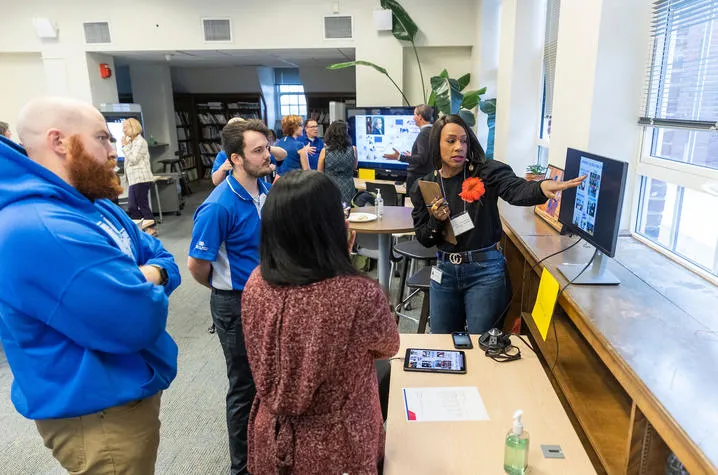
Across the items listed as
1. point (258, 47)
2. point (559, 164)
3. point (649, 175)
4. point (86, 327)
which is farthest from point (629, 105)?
point (258, 47)

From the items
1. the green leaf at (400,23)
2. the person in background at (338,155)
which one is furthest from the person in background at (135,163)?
the green leaf at (400,23)

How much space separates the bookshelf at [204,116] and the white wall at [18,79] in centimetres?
373

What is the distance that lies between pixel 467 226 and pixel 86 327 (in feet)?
4.67

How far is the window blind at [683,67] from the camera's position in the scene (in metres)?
1.83

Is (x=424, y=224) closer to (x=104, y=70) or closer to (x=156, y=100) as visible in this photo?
(x=104, y=70)

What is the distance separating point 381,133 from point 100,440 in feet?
15.9

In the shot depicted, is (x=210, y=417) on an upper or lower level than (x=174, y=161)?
lower

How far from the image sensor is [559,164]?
2.74m

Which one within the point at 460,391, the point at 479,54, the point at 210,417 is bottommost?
the point at 210,417

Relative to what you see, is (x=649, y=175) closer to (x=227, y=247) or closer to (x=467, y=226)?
(x=467, y=226)

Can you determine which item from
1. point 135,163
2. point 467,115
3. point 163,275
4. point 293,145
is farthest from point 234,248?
point 135,163

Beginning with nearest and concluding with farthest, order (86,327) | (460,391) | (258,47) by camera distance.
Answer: (86,327) → (460,391) → (258,47)

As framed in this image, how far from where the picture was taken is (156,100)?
29.3 ft

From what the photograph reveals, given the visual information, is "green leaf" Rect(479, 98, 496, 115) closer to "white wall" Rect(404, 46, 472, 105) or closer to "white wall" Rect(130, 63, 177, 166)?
"white wall" Rect(404, 46, 472, 105)
